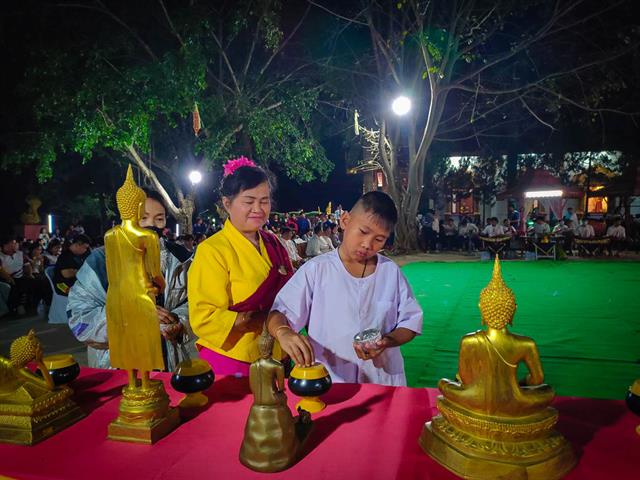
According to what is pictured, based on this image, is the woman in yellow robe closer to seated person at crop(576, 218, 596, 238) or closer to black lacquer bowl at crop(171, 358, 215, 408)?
black lacquer bowl at crop(171, 358, 215, 408)

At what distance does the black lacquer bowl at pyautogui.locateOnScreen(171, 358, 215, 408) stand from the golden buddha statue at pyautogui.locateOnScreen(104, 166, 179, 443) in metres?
0.13

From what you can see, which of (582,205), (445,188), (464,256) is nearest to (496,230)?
(464,256)

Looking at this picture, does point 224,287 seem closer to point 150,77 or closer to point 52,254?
point 52,254

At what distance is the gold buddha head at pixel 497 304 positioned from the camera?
1098 mm

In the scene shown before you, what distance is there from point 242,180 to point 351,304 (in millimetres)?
776

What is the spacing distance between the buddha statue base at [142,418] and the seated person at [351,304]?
0.71 m

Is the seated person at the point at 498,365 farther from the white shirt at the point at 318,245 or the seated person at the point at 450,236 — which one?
the seated person at the point at 450,236

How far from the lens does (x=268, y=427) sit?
1.13 meters

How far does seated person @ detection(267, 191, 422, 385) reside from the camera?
1990 mm

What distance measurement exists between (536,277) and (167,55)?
9.62m

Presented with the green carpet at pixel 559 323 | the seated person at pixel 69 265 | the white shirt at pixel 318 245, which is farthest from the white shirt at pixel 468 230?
the seated person at pixel 69 265

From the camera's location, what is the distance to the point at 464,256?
15766 mm

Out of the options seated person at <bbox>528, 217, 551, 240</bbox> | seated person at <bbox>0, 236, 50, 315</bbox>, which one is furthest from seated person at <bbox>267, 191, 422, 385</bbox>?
seated person at <bbox>528, 217, 551, 240</bbox>

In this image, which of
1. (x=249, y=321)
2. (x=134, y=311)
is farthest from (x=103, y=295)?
(x=134, y=311)
